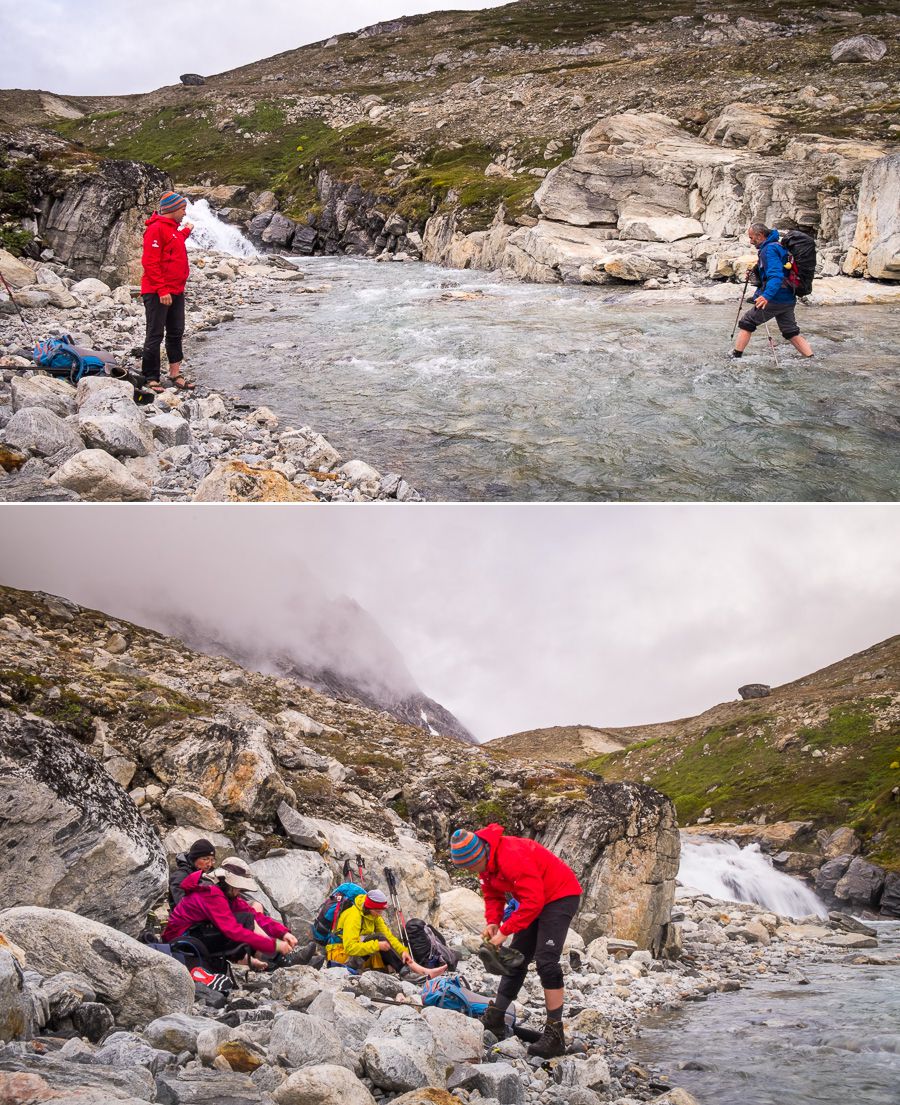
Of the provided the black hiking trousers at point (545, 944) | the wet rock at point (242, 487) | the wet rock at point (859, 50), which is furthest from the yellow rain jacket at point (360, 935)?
the wet rock at point (859, 50)

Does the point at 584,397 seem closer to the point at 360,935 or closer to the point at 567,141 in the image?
the point at 360,935

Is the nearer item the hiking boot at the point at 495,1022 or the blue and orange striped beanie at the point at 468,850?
the blue and orange striped beanie at the point at 468,850

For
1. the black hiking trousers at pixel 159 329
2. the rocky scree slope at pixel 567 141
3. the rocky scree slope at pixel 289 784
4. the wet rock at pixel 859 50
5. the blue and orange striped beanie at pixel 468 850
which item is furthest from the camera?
the wet rock at pixel 859 50

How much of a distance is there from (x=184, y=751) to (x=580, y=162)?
38960 mm

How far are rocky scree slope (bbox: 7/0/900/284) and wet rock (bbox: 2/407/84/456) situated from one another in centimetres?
2493

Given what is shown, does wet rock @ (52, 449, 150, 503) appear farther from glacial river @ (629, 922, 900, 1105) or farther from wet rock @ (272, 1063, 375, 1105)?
glacial river @ (629, 922, 900, 1105)

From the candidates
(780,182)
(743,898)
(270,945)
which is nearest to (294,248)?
(780,182)

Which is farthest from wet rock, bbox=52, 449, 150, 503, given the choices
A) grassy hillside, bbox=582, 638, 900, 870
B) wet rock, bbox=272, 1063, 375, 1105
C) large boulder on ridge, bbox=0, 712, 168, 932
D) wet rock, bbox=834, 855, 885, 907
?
grassy hillside, bbox=582, 638, 900, 870

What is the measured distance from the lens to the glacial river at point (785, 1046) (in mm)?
7625

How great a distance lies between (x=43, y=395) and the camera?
1459 cm

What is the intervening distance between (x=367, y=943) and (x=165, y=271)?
40.6 feet

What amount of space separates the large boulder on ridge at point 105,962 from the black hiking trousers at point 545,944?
3246 mm

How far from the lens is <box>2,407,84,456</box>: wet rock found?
1312 centimetres

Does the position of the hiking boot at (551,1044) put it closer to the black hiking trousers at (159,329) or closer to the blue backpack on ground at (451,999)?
the blue backpack on ground at (451,999)
